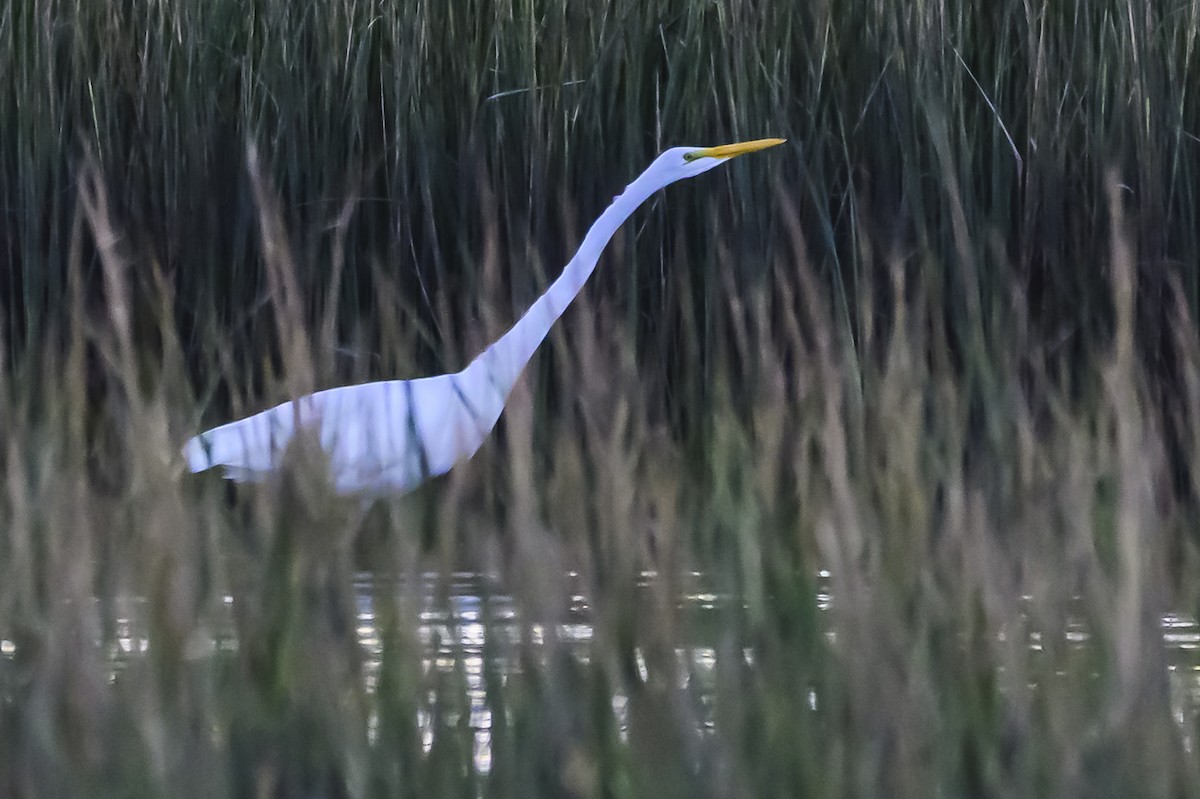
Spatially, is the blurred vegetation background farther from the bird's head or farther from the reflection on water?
the bird's head

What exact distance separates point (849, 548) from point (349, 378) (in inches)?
80.3

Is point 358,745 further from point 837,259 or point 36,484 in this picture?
point 837,259

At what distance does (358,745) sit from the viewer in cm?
134

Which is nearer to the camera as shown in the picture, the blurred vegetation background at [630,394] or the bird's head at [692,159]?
the blurred vegetation background at [630,394]

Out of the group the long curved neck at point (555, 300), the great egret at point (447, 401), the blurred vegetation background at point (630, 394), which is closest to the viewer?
the blurred vegetation background at point (630, 394)

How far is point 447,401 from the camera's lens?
286 centimetres

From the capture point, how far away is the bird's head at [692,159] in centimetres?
293

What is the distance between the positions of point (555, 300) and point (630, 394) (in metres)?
0.90

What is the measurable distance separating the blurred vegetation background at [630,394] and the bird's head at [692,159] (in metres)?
0.15

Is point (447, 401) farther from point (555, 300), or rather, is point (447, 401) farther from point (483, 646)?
point (483, 646)

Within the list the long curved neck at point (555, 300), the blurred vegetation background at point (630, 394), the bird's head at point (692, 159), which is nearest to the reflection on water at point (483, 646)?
the blurred vegetation background at point (630, 394)

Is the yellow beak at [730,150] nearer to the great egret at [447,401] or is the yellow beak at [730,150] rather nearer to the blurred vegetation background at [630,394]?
the great egret at [447,401]

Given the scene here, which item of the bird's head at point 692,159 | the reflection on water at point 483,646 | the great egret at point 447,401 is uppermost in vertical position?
the bird's head at point 692,159

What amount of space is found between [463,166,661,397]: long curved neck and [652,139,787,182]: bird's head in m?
0.03
